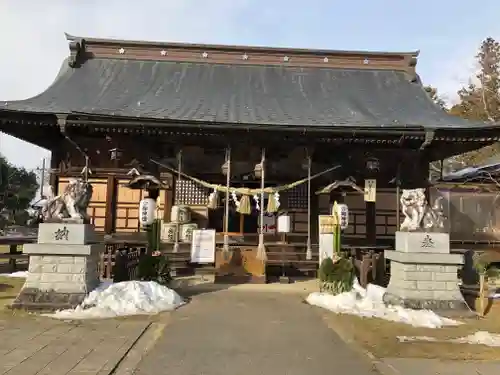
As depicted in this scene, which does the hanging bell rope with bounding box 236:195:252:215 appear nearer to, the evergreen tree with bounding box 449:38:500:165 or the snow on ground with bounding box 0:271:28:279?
the snow on ground with bounding box 0:271:28:279

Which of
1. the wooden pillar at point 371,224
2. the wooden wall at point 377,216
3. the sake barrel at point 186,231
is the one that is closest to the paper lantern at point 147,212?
the sake barrel at point 186,231

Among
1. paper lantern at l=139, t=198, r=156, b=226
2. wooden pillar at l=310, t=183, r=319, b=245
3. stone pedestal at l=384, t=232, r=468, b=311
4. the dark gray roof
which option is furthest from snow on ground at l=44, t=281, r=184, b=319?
wooden pillar at l=310, t=183, r=319, b=245

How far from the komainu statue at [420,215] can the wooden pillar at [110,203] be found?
32.0 ft

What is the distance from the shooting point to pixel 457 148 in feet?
47.0

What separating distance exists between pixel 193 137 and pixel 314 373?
362 inches

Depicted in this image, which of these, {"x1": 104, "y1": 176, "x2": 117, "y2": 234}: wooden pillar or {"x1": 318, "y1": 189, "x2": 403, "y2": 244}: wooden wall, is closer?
{"x1": 104, "y1": 176, "x2": 117, "y2": 234}: wooden pillar

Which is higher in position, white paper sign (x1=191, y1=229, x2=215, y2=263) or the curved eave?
the curved eave

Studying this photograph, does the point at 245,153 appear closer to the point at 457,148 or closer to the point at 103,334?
the point at 457,148

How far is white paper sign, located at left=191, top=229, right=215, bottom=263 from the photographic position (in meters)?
12.6

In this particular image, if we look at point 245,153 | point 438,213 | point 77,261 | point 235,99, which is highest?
point 235,99

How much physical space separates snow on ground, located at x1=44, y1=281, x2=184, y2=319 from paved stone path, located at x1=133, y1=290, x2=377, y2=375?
49 centimetres

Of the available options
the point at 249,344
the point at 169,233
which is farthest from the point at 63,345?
the point at 169,233

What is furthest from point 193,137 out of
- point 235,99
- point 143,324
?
point 143,324

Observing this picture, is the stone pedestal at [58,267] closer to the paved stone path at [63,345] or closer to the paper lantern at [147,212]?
the paved stone path at [63,345]
